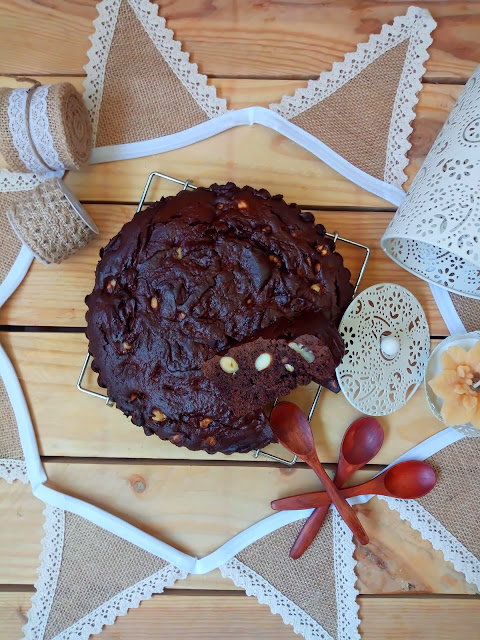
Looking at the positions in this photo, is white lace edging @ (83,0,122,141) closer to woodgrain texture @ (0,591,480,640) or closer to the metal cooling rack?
the metal cooling rack

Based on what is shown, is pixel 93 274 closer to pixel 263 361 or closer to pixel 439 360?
pixel 263 361

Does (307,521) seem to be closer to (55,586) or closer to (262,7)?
(55,586)

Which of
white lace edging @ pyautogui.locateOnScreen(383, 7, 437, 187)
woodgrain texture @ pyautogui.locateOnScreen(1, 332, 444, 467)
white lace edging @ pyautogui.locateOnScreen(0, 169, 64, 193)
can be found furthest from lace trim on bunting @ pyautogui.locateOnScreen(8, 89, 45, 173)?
white lace edging @ pyautogui.locateOnScreen(383, 7, 437, 187)

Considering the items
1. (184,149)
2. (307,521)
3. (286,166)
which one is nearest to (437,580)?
(307,521)

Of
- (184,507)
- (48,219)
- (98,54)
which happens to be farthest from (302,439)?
(98,54)

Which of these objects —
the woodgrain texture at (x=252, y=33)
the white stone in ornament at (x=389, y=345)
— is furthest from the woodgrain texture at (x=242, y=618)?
the woodgrain texture at (x=252, y=33)

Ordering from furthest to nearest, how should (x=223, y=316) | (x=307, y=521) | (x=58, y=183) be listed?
(x=307, y=521) → (x=58, y=183) → (x=223, y=316)
